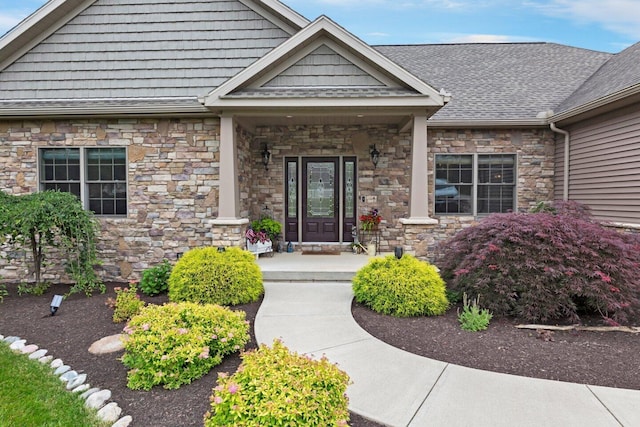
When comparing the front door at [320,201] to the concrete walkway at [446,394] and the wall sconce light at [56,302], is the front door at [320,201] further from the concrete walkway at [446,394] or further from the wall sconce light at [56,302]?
the wall sconce light at [56,302]

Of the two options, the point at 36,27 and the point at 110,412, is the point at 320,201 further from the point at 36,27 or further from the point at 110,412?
the point at 36,27

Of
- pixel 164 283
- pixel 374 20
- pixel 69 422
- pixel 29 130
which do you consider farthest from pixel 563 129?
pixel 374 20

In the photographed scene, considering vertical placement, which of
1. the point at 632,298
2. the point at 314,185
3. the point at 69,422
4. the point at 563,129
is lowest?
the point at 69,422

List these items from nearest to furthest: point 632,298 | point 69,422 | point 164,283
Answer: point 69,422 → point 632,298 → point 164,283

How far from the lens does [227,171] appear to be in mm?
6762

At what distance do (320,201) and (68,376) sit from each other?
19.5ft

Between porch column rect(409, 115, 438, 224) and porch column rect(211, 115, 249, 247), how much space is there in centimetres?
Result: 306

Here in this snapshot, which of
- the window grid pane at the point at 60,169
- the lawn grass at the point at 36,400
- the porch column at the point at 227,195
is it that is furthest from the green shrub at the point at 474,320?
the window grid pane at the point at 60,169

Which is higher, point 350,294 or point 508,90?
point 508,90

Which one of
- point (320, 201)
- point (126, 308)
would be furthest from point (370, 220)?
point (126, 308)

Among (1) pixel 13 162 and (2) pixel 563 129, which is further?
(2) pixel 563 129

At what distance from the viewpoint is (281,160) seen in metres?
8.55

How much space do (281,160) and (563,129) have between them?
6047 mm

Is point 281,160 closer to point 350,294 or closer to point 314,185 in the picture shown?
point 314,185
